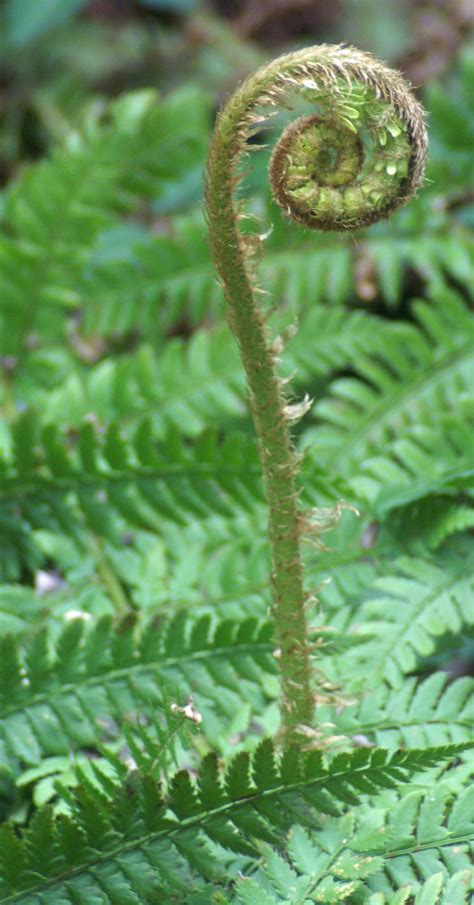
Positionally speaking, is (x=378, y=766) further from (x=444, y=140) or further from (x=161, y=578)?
(x=444, y=140)

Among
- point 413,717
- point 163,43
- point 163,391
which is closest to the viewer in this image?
point 413,717

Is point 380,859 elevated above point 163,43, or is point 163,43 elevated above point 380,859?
point 163,43

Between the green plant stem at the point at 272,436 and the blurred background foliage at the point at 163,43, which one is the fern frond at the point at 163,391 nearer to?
the green plant stem at the point at 272,436

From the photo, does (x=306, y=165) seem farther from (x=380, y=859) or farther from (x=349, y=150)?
(x=380, y=859)

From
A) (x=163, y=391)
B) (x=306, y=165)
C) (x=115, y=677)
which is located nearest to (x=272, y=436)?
(x=306, y=165)

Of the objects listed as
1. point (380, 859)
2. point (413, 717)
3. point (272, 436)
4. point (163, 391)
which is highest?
point (163, 391)

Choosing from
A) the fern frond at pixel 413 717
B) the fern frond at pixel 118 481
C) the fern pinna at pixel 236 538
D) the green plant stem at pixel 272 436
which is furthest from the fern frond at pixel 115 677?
the fern frond at pixel 118 481

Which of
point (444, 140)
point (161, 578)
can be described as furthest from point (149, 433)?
point (444, 140)

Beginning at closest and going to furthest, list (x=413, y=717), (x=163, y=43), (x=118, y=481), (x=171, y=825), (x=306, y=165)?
(x=306, y=165)
(x=171, y=825)
(x=413, y=717)
(x=118, y=481)
(x=163, y=43)
